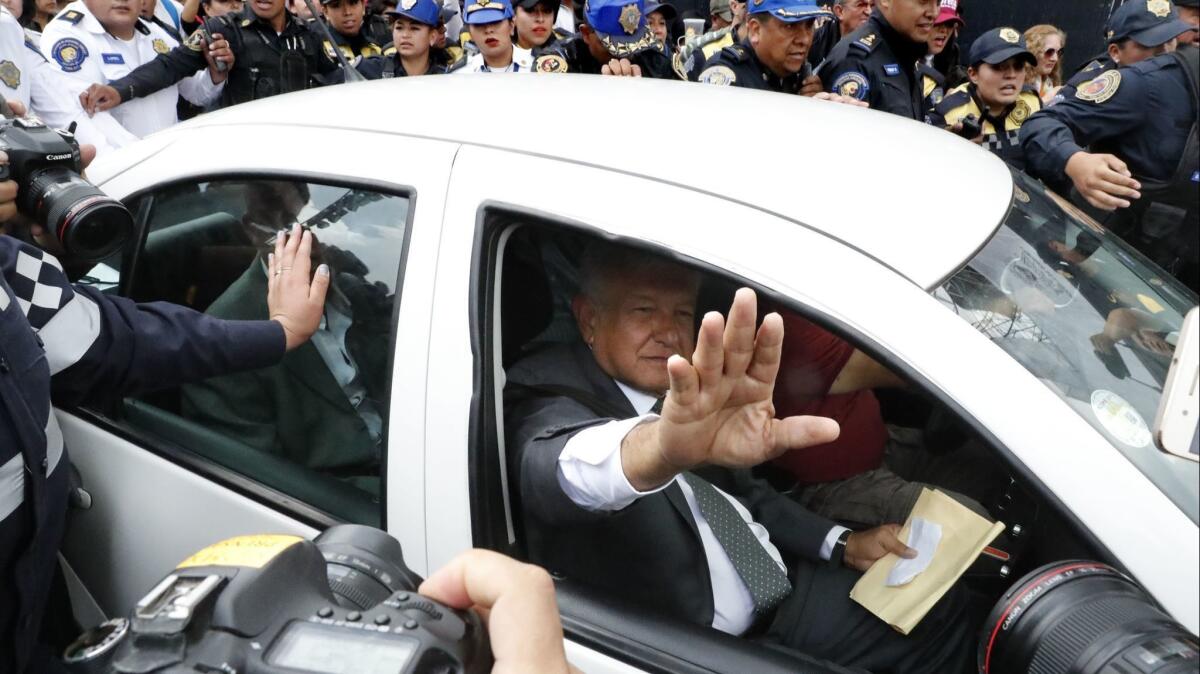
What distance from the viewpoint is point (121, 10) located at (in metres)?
4.35

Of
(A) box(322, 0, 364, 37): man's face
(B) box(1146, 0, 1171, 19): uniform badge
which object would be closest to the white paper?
(B) box(1146, 0, 1171, 19): uniform badge

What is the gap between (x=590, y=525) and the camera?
151 centimetres

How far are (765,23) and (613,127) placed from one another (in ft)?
8.46

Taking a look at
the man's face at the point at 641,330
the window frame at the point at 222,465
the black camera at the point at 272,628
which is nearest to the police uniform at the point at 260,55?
the window frame at the point at 222,465

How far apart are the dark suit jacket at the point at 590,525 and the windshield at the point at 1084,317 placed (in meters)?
0.58

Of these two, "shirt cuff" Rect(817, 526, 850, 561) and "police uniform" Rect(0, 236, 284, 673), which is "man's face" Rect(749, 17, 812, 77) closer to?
"shirt cuff" Rect(817, 526, 850, 561)

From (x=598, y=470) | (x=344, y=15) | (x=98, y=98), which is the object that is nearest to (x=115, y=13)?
(x=98, y=98)

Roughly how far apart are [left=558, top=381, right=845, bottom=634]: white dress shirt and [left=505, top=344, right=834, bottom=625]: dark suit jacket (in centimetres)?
2

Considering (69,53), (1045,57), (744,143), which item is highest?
(744,143)

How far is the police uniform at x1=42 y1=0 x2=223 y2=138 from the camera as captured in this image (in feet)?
13.9

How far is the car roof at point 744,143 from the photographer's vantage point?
1.32 m

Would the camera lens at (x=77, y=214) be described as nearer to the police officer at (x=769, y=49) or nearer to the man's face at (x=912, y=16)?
the police officer at (x=769, y=49)

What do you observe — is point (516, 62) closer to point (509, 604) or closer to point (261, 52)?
point (261, 52)

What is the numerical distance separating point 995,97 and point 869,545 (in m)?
3.59
